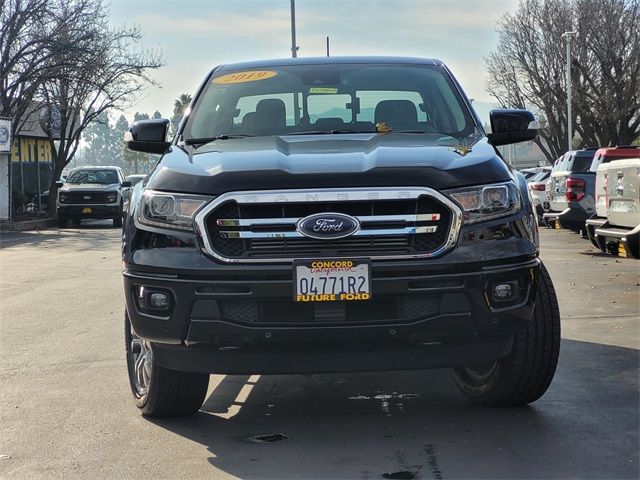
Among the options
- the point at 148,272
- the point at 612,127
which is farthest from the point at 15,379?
the point at 612,127

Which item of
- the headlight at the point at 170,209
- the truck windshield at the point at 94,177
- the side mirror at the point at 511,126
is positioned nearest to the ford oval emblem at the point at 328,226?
the headlight at the point at 170,209

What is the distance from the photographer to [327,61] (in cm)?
606

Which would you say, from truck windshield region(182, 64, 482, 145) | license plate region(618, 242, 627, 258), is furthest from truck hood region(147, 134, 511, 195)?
license plate region(618, 242, 627, 258)

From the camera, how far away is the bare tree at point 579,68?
43.3 meters

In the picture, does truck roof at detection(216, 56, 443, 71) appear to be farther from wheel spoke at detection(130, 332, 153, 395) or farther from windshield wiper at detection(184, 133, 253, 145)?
wheel spoke at detection(130, 332, 153, 395)

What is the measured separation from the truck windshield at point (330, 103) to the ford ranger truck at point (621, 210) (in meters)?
4.83

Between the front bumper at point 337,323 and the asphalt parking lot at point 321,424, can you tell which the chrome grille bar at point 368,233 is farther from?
the asphalt parking lot at point 321,424

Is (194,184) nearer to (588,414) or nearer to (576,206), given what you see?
(588,414)

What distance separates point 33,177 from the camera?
33562 millimetres

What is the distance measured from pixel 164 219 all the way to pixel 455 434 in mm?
1708

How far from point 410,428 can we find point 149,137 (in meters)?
2.38

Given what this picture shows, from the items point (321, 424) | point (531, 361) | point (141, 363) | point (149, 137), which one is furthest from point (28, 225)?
point (531, 361)

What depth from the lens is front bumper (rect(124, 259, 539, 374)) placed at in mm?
4094

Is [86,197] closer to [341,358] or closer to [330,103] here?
[330,103]
